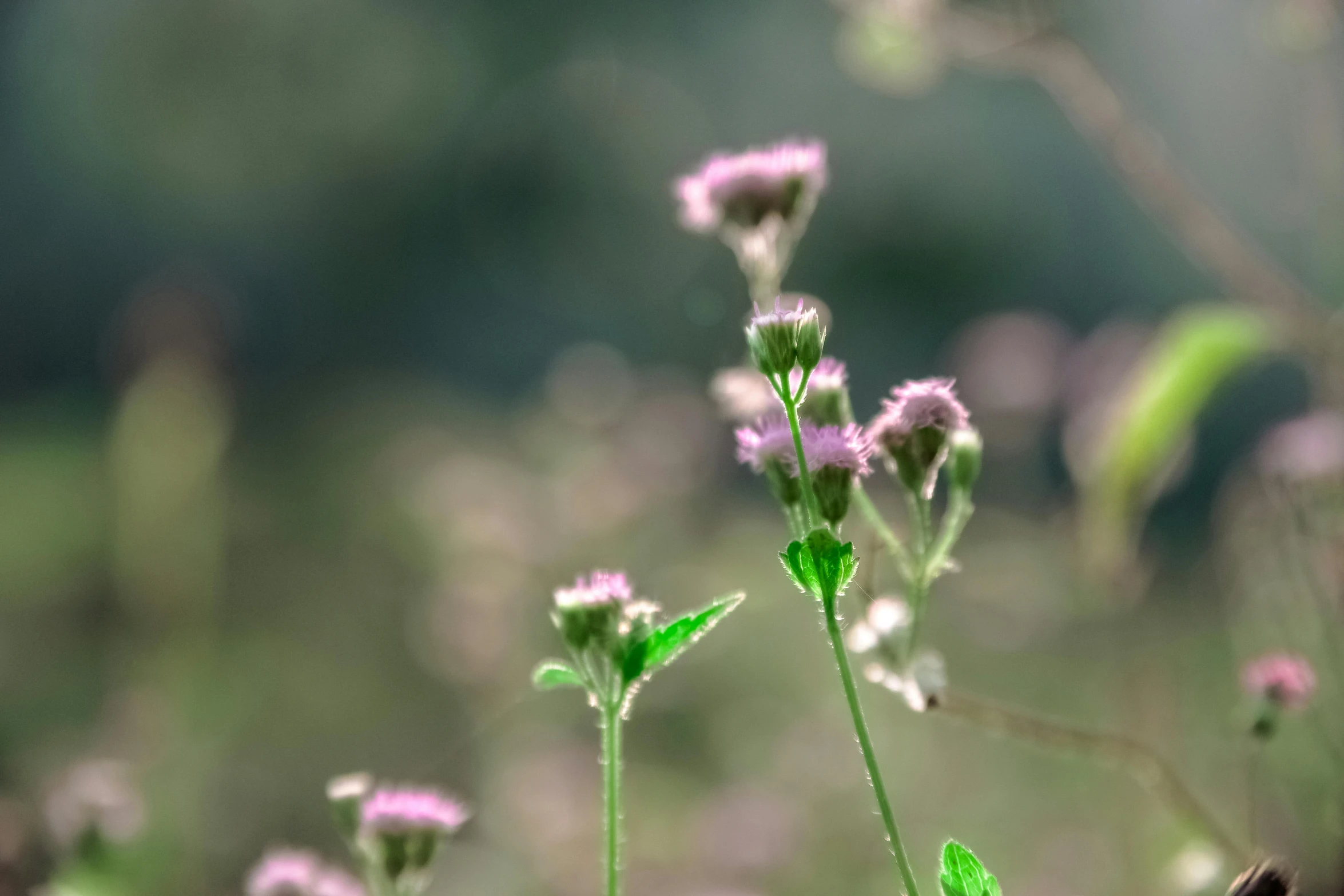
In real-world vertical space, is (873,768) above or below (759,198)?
below

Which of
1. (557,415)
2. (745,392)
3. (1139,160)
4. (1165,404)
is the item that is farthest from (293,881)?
(557,415)

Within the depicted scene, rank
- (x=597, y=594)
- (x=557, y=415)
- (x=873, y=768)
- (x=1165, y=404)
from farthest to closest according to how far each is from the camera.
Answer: (x=557, y=415) < (x=1165, y=404) < (x=597, y=594) < (x=873, y=768)

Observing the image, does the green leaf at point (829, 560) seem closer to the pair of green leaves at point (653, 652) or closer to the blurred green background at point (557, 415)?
the pair of green leaves at point (653, 652)

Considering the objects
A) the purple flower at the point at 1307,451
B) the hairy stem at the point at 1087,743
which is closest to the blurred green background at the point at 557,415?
the hairy stem at the point at 1087,743

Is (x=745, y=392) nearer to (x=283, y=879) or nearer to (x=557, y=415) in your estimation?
(x=283, y=879)

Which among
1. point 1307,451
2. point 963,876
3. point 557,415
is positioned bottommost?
point 963,876

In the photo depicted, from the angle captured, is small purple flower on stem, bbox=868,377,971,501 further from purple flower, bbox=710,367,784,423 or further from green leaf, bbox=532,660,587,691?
green leaf, bbox=532,660,587,691
